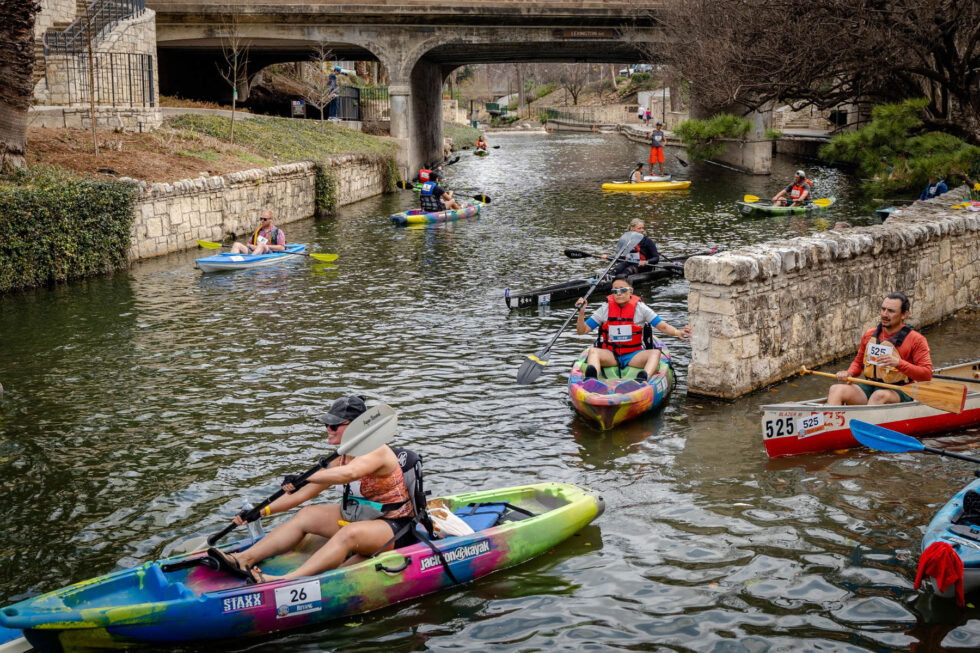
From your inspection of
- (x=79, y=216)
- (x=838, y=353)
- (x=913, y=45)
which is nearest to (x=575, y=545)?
(x=838, y=353)

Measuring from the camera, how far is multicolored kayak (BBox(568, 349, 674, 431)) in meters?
10.8

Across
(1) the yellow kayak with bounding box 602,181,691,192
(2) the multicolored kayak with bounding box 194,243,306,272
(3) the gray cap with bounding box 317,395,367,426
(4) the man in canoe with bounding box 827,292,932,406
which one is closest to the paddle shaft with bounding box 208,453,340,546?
(3) the gray cap with bounding box 317,395,367,426

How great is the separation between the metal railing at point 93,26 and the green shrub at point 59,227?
782 cm

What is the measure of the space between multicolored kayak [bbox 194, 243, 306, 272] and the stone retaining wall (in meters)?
1.71

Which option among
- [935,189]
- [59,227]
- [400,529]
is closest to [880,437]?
[400,529]

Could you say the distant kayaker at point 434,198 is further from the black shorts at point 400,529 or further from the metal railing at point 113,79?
the black shorts at point 400,529

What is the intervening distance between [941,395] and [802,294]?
10.5 ft

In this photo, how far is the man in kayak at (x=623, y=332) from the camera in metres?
11.7

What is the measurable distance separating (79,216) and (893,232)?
1480 centimetres

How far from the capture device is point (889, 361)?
10.2 meters

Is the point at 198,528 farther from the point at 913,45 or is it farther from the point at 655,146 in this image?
the point at 655,146

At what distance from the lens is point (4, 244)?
1700cm

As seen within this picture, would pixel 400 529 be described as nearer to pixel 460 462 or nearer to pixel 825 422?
pixel 460 462

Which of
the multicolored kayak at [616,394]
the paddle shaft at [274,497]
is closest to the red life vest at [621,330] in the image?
the multicolored kayak at [616,394]
